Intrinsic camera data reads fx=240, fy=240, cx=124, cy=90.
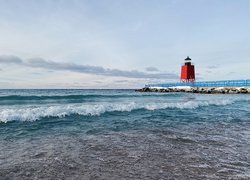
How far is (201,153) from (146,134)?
2.81 metres

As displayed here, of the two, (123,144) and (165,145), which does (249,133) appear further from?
(123,144)

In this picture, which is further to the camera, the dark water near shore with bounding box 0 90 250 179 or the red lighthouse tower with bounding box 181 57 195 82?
the red lighthouse tower with bounding box 181 57 195 82

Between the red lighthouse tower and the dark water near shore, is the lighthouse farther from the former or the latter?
the dark water near shore

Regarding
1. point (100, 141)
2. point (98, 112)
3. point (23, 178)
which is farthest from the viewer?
point (98, 112)

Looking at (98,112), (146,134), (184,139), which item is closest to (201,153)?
(184,139)

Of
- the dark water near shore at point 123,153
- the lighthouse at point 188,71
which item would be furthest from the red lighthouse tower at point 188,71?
the dark water near shore at point 123,153

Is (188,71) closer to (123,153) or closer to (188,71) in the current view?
(188,71)

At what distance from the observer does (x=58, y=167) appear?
5082 millimetres

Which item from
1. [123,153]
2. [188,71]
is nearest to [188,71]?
[188,71]

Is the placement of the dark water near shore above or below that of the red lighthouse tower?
below

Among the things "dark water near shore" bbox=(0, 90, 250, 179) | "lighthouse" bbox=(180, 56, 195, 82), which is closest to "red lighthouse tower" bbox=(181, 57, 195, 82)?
"lighthouse" bbox=(180, 56, 195, 82)

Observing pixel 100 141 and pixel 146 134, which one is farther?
pixel 146 134

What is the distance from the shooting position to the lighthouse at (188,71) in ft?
207

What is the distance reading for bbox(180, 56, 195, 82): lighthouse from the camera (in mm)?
63219
